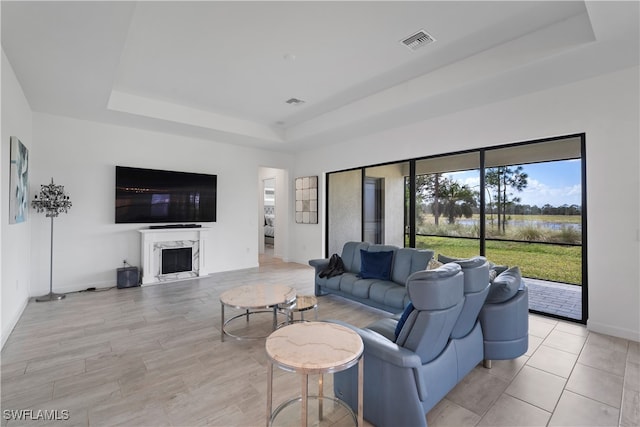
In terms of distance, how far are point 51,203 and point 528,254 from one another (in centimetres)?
786

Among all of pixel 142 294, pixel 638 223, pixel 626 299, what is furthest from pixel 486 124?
pixel 142 294

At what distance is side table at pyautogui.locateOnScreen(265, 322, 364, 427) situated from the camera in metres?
1.46

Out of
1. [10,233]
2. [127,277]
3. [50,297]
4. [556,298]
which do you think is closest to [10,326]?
[10,233]

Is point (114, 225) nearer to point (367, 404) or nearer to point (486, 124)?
point (367, 404)

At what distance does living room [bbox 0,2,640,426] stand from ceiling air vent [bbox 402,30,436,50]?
73cm

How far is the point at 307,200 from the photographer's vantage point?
24.7ft

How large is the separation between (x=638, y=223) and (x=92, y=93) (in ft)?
22.2

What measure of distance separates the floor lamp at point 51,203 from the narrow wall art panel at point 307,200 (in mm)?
4655

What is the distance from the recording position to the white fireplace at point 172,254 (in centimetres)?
541

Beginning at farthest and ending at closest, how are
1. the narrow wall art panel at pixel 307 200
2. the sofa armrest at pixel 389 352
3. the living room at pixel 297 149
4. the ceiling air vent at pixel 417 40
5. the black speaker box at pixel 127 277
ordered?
1. the narrow wall art panel at pixel 307 200
2. the black speaker box at pixel 127 277
3. the living room at pixel 297 149
4. the ceiling air vent at pixel 417 40
5. the sofa armrest at pixel 389 352

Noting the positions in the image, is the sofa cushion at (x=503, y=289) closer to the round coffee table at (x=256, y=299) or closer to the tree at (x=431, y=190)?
the round coffee table at (x=256, y=299)

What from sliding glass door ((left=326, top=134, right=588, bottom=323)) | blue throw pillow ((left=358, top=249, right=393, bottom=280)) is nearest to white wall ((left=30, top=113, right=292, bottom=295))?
blue throw pillow ((left=358, top=249, right=393, bottom=280))

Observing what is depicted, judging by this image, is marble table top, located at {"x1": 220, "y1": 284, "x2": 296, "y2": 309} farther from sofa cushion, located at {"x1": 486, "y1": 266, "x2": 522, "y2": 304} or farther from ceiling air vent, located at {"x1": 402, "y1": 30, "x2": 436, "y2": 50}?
ceiling air vent, located at {"x1": 402, "y1": 30, "x2": 436, "y2": 50}

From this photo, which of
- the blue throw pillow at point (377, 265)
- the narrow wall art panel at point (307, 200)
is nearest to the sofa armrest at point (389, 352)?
the blue throw pillow at point (377, 265)
